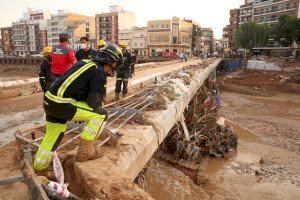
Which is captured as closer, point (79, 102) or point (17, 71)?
point (79, 102)

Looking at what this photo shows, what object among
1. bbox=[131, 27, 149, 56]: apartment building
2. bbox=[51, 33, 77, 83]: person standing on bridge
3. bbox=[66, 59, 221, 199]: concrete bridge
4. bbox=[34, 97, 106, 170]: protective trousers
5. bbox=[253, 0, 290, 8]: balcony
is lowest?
bbox=[66, 59, 221, 199]: concrete bridge

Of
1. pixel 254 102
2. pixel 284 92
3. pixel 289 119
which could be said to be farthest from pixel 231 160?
pixel 284 92

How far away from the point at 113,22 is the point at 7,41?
165 feet

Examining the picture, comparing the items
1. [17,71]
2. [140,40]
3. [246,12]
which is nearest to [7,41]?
[17,71]

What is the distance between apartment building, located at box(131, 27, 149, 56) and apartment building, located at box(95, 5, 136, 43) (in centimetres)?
739

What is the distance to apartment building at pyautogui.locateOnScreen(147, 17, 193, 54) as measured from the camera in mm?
70562

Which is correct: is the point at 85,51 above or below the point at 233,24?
below

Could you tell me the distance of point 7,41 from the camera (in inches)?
4149

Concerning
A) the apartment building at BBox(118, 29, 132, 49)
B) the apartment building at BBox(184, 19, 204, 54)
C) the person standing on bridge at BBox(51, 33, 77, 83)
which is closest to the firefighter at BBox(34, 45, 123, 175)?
the person standing on bridge at BBox(51, 33, 77, 83)

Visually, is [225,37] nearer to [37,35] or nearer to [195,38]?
[195,38]

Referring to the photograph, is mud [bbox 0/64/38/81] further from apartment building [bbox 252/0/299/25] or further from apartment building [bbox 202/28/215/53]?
apartment building [bbox 202/28/215/53]

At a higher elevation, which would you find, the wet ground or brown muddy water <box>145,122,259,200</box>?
brown muddy water <box>145,122,259,200</box>

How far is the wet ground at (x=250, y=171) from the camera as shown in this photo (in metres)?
8.05

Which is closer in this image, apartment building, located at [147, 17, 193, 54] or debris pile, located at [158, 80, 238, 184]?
debris pile, located at [158, 80, 238, 184]
